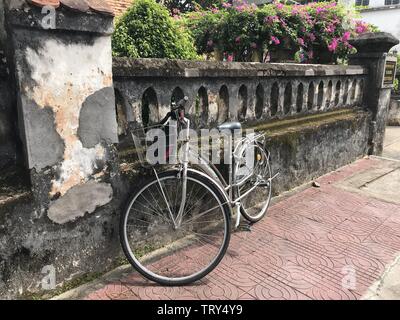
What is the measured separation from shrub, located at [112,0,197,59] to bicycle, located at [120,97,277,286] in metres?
1.33

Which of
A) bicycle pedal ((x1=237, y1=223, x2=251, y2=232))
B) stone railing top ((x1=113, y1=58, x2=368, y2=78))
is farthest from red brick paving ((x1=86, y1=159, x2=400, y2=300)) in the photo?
stone railing top ((x1=113, y1=58, x2=368, y2=78))

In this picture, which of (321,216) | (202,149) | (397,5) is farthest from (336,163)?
(397,5)

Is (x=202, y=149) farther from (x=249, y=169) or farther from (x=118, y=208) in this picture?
(x=118, y=208)

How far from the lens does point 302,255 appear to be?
10.5ft

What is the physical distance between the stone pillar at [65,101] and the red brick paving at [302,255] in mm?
788

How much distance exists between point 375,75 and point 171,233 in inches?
198

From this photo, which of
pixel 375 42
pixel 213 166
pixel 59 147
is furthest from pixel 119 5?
pixel 59 147

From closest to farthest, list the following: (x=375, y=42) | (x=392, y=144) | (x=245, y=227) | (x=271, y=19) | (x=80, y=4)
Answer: (x=80, y=4) < (x=245, y=227) < (x=375, y=42) < (x=271, y=19) < (x=392, y=144)

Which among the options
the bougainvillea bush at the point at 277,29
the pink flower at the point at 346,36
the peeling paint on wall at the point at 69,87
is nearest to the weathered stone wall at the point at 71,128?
the peeling paint on wall at the point at 69,87

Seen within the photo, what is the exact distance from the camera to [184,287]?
→ 8.92 ft

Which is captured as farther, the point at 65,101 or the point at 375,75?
the point at 375,75

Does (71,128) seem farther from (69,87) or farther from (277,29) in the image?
(277,29)

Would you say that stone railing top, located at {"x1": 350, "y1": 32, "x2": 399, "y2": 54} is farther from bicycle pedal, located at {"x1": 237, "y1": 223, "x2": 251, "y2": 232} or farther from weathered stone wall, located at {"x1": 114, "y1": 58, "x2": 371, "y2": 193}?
bicycle pedal, located at {"x1": 237, "y1": 223, "x2": 251, "y2": 232}

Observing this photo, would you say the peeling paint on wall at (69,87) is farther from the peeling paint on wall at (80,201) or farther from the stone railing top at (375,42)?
the stone railing top at (375,42)
